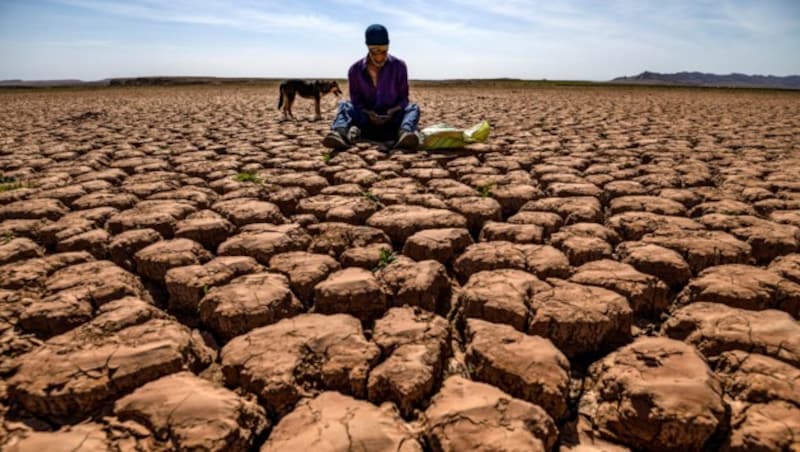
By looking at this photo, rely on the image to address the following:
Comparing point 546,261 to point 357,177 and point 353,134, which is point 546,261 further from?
point 353,134

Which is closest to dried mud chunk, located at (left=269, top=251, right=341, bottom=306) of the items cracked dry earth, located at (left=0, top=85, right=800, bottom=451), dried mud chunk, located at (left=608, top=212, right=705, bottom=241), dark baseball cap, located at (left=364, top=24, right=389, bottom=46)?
cracked dry earth, located at (left=0, top=85, right=800, bottom=451)

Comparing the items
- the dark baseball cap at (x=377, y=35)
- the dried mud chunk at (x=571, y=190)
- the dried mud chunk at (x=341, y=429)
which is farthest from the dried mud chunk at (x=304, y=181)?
the dried mud chunk at (x=341, y=429)

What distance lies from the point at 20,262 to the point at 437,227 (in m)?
1.64

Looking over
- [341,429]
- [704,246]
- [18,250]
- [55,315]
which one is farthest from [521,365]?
[18,250]

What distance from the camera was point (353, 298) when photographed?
4.79 feet

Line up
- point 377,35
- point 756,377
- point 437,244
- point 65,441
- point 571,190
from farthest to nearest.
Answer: point 377,35 < point 571,190 < point 437,244 < point 756,377 < point 65,441

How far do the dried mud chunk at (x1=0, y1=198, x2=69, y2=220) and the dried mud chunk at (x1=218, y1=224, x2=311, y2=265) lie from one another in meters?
1.01

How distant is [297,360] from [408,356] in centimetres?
29

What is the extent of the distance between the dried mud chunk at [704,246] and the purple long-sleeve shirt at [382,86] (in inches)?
115

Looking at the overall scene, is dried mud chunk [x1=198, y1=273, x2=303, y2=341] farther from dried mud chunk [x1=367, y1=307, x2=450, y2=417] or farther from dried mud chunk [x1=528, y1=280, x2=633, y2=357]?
dried mud chunk [x1=528, y1=280, x2=633, y2=357]

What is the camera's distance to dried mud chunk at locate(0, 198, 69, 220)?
218cm

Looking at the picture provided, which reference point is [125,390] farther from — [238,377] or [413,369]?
[413,369]

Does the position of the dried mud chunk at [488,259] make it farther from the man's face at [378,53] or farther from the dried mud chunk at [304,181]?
the man's face at [378,53]

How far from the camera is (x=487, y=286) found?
4.96 ft
